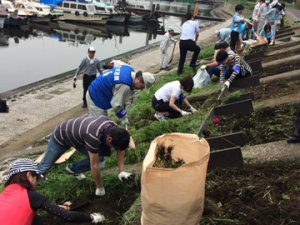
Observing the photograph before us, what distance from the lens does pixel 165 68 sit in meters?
10.8

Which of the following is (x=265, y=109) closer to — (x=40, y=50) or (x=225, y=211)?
(x=225, y=211)

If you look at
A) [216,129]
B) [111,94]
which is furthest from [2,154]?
[216,129]

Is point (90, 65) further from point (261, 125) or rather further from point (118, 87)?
point (261, 125)

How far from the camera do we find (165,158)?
2.42m

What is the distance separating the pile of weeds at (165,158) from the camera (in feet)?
7.83

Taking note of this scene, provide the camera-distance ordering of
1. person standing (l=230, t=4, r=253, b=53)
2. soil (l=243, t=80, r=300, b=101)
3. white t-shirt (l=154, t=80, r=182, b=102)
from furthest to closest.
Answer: person standing (l=230, t=4, r=253, b=53) → white t-shirt (l=154, t=80, r=182, b=102) → soil (l=243, t=80, r=300, b=101)

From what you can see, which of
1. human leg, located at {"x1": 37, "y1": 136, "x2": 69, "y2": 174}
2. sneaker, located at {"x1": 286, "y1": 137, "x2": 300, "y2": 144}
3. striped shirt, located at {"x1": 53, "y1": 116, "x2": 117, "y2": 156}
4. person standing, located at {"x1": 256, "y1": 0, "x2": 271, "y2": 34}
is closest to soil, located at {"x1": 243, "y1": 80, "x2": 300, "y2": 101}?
sneaker, located at {"x1": 286, "y1": 137, "x2": 300, "y2": 144}

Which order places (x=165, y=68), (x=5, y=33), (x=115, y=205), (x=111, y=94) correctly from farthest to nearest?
(x=5, y=33) < (x=165, y=68) < (x=111, y=94) < (x=115, y=205)

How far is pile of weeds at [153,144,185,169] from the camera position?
7.83 feet

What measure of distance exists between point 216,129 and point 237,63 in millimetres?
2041

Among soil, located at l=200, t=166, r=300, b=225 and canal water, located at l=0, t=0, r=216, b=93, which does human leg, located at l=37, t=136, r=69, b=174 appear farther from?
canal water, located at l=0, t=0, r=216, b=93

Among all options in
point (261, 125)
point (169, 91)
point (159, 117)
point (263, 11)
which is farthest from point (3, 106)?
point (263, 11)

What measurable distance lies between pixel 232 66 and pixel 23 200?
4921 millimetres

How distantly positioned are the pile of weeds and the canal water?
11306 millimetres
